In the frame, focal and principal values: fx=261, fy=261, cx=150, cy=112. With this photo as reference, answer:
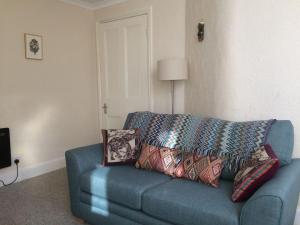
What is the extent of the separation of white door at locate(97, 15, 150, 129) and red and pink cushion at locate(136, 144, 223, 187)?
4.02 ft

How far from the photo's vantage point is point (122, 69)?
367cm

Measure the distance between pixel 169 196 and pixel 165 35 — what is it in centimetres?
203

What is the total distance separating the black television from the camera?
2980 millimetres

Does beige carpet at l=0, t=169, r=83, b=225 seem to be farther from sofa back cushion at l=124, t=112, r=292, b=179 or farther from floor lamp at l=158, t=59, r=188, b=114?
floor lamp at l=158, t=59, r=188, b=114

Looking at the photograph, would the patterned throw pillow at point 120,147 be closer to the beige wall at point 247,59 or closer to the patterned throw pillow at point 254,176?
the beige wall at point 247,59

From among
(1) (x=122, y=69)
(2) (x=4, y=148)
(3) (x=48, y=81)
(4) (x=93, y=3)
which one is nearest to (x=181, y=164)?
(1) (x=122, y=69)

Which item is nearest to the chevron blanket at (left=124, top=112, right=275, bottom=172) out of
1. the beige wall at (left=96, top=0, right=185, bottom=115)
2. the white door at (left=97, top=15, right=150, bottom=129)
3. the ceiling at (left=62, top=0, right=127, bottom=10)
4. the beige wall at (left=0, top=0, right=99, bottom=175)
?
the beige wall at (left=96, top=0, right=185, bottom=115)

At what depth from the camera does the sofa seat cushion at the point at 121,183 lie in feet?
6.27

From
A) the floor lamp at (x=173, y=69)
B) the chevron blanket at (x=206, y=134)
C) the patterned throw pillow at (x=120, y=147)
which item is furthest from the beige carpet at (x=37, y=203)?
the floor lamp at (x=173, y=69)

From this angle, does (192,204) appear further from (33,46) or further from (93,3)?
(93,3)

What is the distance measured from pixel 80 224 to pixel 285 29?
2.39 metres

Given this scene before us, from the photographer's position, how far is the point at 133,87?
3574 mm

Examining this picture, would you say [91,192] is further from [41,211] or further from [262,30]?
[262,30]

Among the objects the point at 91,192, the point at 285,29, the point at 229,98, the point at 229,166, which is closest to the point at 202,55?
the point at 229,98
